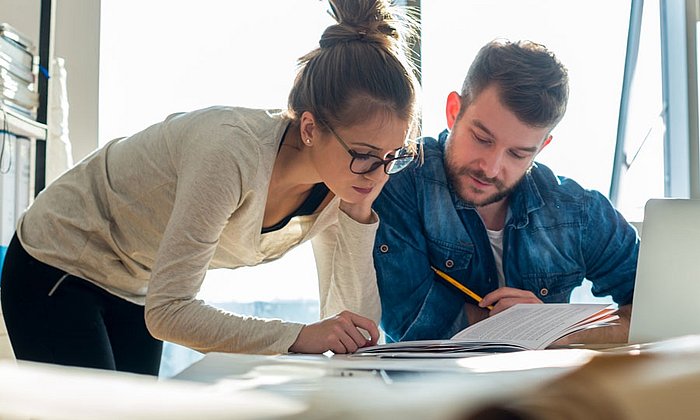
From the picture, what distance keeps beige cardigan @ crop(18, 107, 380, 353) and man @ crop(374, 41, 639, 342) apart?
0.65ft

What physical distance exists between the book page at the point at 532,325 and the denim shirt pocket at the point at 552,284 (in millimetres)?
439

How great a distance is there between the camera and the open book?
2.73 feet

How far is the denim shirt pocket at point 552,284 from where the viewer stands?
1596mm

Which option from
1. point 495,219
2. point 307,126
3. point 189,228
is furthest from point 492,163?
point 189,228

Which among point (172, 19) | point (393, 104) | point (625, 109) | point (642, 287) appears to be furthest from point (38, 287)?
point (625, 109)

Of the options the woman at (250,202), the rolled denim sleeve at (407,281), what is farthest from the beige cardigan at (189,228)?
the rolled denim sleeve at (407,281)

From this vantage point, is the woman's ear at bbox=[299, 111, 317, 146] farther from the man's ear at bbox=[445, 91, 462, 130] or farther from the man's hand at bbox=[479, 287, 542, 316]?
the man's ear at bbox=[445, 91, 462, 130]

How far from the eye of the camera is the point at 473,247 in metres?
1.59

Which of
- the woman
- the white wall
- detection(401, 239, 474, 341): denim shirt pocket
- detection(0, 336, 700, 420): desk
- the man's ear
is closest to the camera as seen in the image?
detection(0, 336, 700, 420): desk

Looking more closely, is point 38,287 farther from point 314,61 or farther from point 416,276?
point 416,276

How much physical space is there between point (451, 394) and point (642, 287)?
0.95 meters

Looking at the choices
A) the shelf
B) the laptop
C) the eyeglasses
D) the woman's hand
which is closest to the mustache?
the eyeglasses

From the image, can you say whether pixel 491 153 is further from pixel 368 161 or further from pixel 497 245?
pixel 368 161

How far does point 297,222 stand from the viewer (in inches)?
52.2
